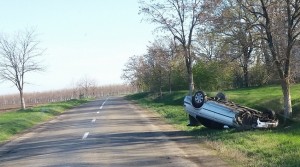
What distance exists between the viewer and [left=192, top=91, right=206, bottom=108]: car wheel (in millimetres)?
16469

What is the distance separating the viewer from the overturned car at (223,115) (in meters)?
15.4

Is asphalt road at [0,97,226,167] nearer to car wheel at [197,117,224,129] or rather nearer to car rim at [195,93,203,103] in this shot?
car wheel at [197,117,224,129]

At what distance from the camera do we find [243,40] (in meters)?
16.9

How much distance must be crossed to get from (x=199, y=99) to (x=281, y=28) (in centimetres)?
387

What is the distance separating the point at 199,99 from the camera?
16.5 metres

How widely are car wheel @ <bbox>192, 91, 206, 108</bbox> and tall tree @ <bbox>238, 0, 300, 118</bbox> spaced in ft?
9.54

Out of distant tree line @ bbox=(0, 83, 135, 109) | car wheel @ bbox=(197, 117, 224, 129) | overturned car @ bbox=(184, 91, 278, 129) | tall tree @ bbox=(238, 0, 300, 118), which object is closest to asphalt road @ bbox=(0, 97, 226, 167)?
car wheel @ bbox=(197, 117, 224, 129)

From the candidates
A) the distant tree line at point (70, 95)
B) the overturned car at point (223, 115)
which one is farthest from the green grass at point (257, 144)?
the distant tree line at point (70, 95)

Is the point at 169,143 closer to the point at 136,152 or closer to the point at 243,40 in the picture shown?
the point at 136,152

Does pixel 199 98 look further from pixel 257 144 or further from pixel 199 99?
pixel 257 144

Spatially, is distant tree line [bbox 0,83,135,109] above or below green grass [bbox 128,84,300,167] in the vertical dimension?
above

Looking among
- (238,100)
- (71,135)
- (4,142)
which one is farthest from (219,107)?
(238,100)

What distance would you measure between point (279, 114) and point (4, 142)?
10.8 metres

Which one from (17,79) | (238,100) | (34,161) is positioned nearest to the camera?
(34,161)
